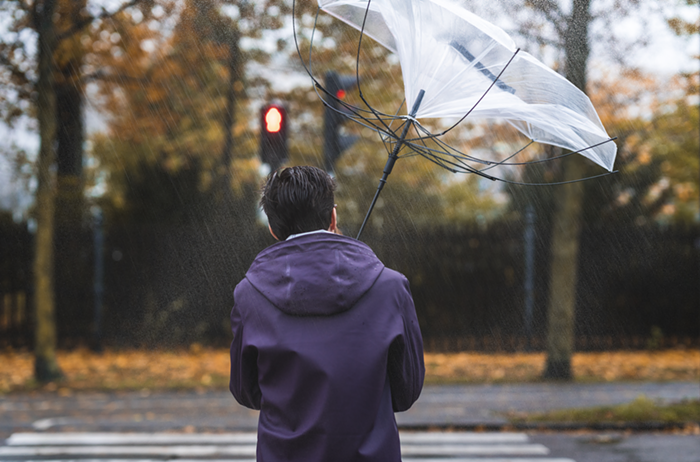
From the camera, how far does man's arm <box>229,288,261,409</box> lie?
1.76m

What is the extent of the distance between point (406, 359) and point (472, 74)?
3.76 feet

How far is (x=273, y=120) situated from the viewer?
Result: 6402mm

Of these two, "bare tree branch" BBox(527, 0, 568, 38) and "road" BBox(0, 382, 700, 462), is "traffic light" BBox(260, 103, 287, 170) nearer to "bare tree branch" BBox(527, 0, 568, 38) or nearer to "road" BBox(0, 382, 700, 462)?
"road" BBox(0, 382, 700, 462)

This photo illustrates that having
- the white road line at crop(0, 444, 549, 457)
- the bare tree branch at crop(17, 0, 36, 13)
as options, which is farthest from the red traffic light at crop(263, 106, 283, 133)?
the bare tree branch at crop(17, 0, 36, 13)

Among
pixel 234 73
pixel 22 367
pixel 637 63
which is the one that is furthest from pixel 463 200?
pixel 22 367

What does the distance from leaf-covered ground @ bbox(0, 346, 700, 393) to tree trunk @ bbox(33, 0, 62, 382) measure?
0.40 metres

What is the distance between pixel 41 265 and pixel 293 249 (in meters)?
7.24

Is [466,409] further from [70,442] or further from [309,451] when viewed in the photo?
[309,451]

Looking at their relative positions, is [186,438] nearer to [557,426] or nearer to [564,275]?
[557,426]

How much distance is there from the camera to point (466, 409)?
641 cm

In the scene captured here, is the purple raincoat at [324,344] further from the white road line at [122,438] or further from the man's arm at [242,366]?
the white road line at [122,438]

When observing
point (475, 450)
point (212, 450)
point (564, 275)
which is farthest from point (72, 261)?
point (564, 275)

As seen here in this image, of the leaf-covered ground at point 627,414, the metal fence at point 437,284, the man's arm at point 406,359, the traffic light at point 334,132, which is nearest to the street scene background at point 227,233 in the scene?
the metal fence at point 437,284

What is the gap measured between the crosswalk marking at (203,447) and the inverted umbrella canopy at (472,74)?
11.8 feet
